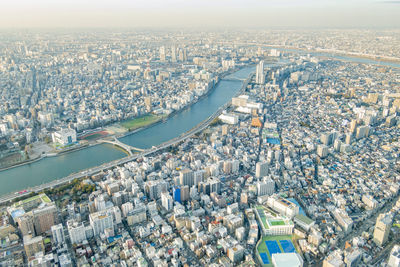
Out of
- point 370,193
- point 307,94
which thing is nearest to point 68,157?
point 370,193

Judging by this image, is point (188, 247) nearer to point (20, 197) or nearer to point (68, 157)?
Result: point (20, 197)

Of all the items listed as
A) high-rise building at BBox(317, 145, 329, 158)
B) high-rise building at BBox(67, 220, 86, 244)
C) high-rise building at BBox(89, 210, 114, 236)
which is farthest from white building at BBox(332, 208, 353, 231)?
high-rise building at BBox(67, 220, 86, 244)

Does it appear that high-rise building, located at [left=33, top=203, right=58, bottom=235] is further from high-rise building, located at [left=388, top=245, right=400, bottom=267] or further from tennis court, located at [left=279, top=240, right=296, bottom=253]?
high-rise building, located at [left=388, top=245, right=400, bottom=267]

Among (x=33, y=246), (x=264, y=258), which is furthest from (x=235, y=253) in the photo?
(x=33, y=246)

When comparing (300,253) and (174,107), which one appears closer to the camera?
(300,253)

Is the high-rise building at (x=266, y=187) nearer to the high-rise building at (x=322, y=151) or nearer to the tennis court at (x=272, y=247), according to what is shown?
the tennis court at (x=272, y=247)

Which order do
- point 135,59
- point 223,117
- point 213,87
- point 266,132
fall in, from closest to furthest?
point 266,132
point 223,117
point 213,87
point 135,59

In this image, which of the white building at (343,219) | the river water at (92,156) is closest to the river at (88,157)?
the river water at (92,156)
